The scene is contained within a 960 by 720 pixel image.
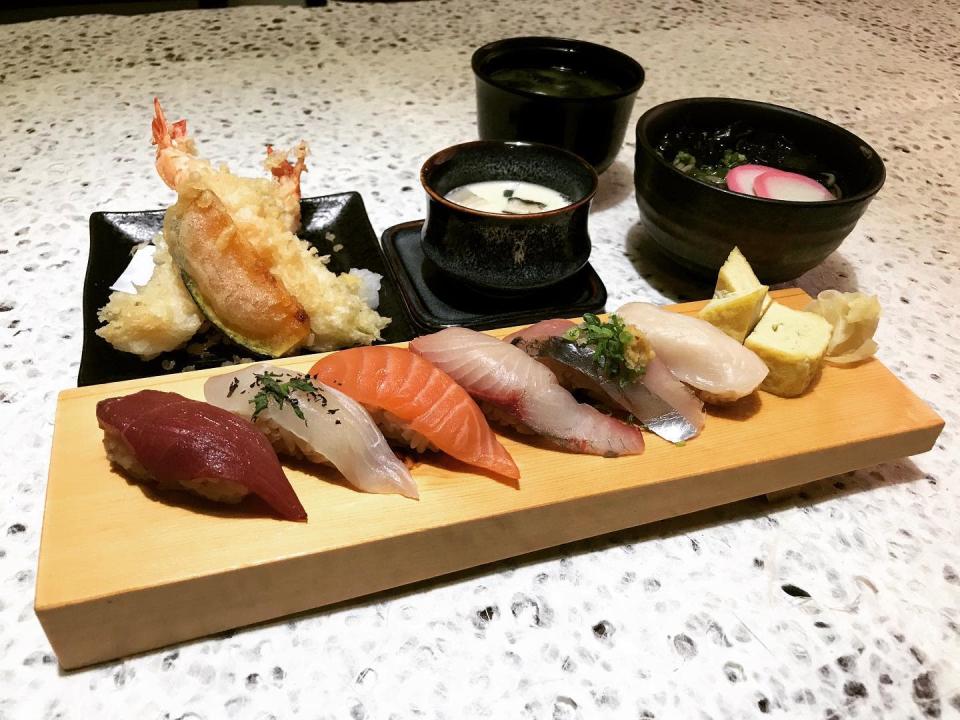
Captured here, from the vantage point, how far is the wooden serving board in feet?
3.08

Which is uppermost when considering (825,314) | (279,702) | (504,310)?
(825,314)

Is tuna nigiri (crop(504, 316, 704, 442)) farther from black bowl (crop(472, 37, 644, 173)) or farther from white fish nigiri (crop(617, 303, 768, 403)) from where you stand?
black bowl (crop(472, 37, 644, 173))

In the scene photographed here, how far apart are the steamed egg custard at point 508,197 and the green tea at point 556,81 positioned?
0.42 metres

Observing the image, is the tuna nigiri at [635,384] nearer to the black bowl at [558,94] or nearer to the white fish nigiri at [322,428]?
the white fish nigiri at [322,428]

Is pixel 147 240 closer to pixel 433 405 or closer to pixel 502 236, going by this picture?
pixel 502 236

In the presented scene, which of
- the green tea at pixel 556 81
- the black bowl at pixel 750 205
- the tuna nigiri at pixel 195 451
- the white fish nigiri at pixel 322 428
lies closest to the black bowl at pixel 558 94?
the green tea at pixel 556 81

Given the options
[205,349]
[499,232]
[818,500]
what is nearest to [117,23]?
[205,349]

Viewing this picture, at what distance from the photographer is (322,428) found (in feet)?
3.50

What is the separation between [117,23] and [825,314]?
2.94 m

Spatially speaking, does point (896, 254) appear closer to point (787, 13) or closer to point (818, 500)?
point (818, 500)

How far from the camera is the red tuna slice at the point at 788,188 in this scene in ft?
5.25

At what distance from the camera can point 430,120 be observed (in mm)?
2498

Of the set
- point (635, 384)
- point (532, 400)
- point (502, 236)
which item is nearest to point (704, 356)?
point (635, 384)

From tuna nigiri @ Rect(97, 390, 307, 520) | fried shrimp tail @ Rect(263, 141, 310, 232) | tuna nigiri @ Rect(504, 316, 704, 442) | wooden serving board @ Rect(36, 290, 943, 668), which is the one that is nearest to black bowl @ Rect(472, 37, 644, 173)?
fried shrimp tail @ Rect(263, 141, 310, 232)
